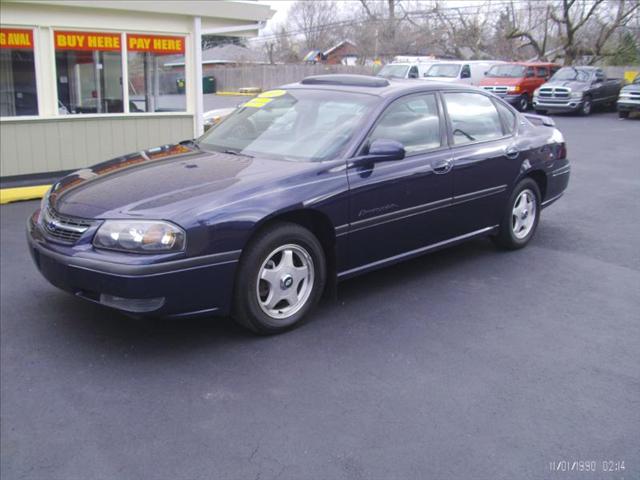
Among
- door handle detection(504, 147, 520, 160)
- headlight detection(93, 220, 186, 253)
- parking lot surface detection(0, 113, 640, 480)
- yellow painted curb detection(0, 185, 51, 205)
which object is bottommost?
parking lot surface detection(0, 113, 640, 480)

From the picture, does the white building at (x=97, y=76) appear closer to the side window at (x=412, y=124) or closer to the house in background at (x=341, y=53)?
the side window at (x=412, y=124)

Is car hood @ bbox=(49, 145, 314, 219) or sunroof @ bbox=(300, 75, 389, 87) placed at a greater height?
sunroof @ bbox=(300, 75, 389, 87)

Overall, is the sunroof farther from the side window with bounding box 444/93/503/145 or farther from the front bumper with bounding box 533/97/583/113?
the front bumper with bounding box 533/97/583/113

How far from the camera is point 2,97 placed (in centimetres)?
918

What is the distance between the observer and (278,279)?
427 centimetres

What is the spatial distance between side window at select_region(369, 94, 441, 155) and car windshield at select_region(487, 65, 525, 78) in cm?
2107

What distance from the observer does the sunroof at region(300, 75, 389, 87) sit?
17.4 ft

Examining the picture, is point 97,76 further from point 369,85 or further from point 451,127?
point 451,127

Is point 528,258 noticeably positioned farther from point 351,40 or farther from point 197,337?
point 351,40

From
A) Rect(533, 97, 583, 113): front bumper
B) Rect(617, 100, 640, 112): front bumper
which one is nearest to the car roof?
Rect(617, 100, 640, 112): front bumper

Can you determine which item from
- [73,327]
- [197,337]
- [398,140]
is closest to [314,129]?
[398,140]

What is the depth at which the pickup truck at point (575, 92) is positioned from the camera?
73.8 feet

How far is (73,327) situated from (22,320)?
43 centimetres

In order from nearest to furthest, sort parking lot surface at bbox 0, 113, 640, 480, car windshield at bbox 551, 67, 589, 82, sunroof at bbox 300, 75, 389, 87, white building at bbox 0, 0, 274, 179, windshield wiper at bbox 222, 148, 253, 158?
parking lot surface at bbox 0, 113, 640, 480, windshield wiper at bbox 222, 148, 253, 158, sunroof at bbox 300, 75, 389, 87, white building at bbox 0, 0, 274, 179, car windshield at bbox 551, 67, 589, 82
